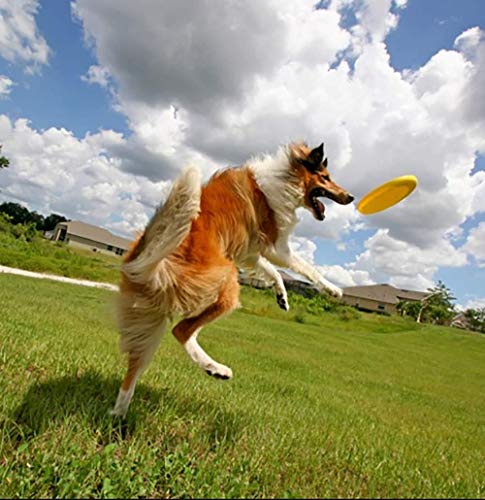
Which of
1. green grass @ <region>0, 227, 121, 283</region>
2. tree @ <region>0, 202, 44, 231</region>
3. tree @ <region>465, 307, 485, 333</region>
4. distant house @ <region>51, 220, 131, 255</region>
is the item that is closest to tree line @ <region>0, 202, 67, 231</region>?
tree @ <region>0, 202, 44, 231</region>

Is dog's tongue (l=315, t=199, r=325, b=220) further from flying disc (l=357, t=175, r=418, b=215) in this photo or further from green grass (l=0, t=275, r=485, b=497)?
green grass (l=0, t=275, r=485, b=497)

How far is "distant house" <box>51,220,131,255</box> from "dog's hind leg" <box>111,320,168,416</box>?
90.7m

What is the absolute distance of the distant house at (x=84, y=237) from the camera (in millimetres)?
91375

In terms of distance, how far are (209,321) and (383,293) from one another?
108 meters

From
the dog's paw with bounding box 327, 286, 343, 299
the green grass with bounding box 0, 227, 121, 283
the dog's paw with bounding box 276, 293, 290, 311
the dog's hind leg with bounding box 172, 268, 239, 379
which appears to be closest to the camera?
the dog's hind leg with bounding box 172, 268, 239, 379

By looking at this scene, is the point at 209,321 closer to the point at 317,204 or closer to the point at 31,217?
the point at 317,204

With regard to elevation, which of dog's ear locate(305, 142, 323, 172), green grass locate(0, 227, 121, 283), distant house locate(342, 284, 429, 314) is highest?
distant house locate(342, 284, 429, 314)

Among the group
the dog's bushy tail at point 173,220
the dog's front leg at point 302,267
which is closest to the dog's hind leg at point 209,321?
the dog's bushy tail at point 173,220

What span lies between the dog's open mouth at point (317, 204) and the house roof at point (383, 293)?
101177 millimetres

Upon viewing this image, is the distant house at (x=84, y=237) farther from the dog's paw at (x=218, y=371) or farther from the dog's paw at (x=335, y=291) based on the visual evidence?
the dog's paw at (x=218, y=371)

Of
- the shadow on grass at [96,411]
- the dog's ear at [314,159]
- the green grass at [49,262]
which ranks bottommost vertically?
the green grass at [49,262]

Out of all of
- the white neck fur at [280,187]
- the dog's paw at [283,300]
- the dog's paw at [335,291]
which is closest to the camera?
the white neck fur at [280,187]

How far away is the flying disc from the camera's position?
5133 millimetres

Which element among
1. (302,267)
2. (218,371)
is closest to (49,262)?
(302,267)
